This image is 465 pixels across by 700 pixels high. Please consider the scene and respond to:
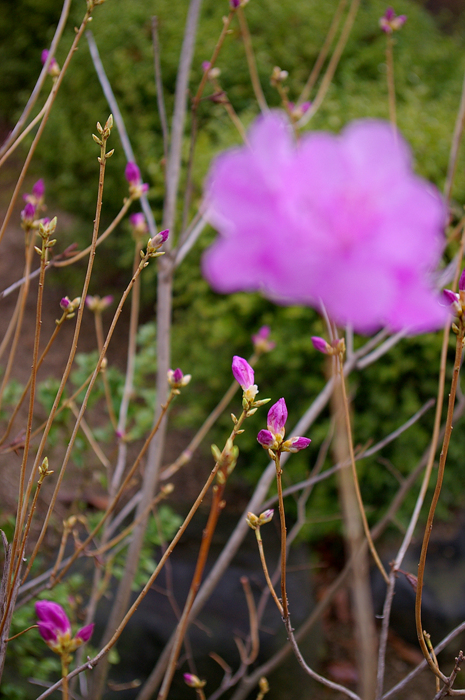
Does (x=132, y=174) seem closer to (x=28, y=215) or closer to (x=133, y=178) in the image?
(x=133, y=178)

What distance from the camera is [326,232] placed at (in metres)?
0.19

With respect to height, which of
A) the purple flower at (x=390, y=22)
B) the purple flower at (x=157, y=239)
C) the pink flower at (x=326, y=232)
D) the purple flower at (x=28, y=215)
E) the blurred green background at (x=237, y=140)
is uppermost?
the purple flower at (x=390, y=22)

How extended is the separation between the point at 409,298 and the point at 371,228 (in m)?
0.03

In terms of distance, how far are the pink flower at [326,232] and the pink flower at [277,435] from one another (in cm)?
37

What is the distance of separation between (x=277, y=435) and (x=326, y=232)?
40 centimetres

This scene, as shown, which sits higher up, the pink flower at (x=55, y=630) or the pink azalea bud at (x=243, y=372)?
the pink azalea bud at (x=243, y=372)

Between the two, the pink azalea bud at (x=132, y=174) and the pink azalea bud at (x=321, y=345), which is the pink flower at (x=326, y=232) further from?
the pink azalea bud at (x=132, y=174)

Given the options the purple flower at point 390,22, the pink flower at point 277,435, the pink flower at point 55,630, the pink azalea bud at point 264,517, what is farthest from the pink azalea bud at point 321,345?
the purple flower at point 390,22

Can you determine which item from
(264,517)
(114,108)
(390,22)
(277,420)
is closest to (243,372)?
(277,420)

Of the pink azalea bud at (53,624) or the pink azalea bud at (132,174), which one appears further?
the pink azalea bud at (132,174)

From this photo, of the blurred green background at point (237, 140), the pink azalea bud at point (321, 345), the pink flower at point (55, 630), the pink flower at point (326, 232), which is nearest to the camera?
the pink flower at point (326, 232)

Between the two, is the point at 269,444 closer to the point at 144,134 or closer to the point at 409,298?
the point at 409,298

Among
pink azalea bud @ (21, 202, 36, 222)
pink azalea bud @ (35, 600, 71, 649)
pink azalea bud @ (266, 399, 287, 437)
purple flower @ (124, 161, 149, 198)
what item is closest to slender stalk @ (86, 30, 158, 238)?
purple flower @ (124, 161, 149, 198)

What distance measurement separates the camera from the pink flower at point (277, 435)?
0.56 metres
